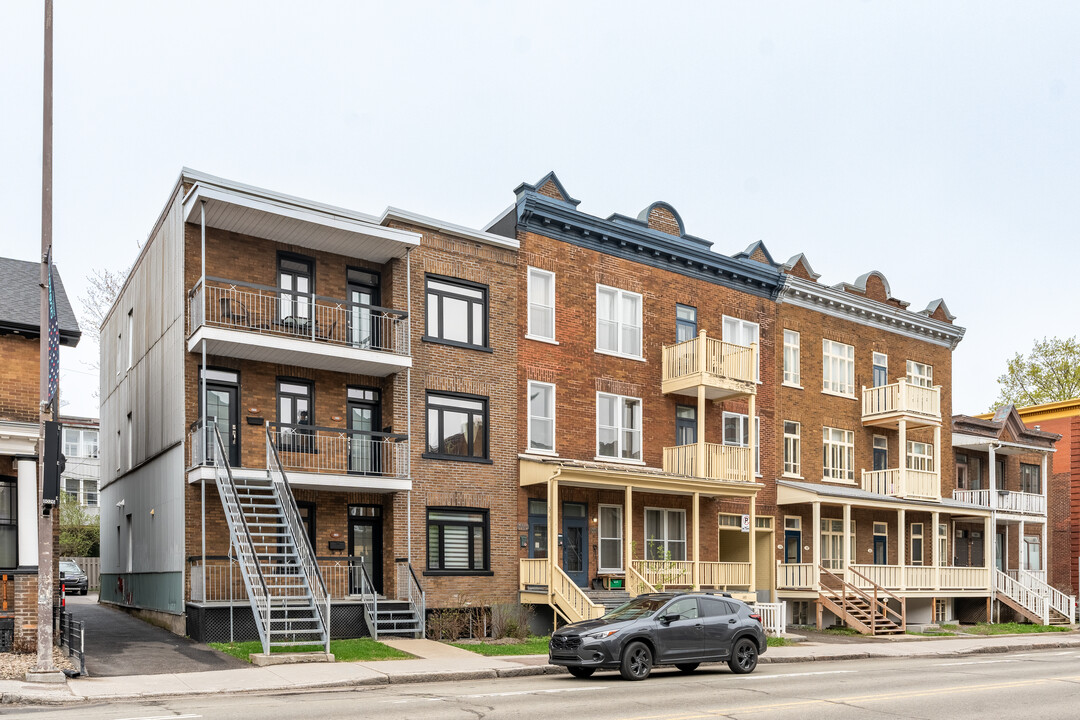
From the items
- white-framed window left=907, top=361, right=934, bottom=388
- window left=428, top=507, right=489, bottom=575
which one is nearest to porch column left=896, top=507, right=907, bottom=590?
white-framed window left=907, top=361, right=934, bottom=388

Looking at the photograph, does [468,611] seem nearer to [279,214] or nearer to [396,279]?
[396,279]

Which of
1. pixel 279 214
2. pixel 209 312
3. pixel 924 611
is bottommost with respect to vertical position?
pixel 924 611

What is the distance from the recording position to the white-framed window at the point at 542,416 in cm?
2848

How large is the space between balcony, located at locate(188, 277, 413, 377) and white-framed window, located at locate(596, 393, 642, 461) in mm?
6866

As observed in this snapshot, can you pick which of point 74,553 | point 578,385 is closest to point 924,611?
point 578,385

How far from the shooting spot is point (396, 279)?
1024 inches

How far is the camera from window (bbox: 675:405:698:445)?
3180cm

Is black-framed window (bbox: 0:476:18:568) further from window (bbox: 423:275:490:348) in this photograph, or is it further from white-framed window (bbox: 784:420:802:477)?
white-framed window (bbox: 784:420:802:477)

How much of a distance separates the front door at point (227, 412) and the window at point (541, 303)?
8.37m

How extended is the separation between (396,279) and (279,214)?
12.9ft

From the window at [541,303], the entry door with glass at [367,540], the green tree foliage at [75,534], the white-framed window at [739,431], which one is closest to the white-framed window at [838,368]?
the white-framed window at [739,431]

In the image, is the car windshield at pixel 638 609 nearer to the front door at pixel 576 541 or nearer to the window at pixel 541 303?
the front door at pixel 576 541

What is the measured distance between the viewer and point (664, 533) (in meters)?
30.7

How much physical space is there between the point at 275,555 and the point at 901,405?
23864 mm
